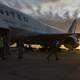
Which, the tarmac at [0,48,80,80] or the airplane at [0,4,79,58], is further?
the airplane at [0,4,79,58]

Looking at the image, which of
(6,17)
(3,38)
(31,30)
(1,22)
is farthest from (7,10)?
(3,38)

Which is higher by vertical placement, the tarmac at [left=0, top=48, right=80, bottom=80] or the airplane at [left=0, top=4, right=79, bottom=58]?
the airplane at [left=0, top=4, right=79, bottom=58]

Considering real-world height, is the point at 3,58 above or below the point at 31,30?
below

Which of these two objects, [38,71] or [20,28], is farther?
[20,28]

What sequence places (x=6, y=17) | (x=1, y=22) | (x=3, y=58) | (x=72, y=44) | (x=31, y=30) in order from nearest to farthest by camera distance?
1. (x=3, y=58)
2. (x=1, y=22)
3. (x=6, y=17)
4. (x=31, y=30)
5. (x=72, y=44)

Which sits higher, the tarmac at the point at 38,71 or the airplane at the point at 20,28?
the airplane at the point at 20,28

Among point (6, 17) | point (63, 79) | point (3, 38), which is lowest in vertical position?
point (63, 79)

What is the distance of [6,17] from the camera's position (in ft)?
80.8

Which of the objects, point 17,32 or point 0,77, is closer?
point 0,77

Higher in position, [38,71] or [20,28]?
[20,28]

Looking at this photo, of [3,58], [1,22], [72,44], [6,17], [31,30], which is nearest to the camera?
[3,58]

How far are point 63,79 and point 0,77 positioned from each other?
2.27 m

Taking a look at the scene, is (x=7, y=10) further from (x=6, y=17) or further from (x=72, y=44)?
(x=72, y=44)

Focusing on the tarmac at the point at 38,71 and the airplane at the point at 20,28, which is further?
the airplane at the point at 20,28
